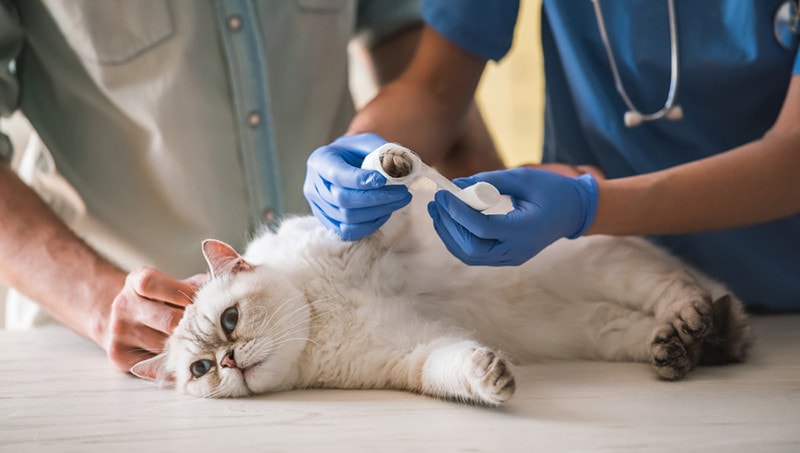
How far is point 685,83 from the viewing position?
145 centimetres

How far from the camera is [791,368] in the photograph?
113cm

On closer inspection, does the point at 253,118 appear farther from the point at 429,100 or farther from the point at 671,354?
the point at 671,354

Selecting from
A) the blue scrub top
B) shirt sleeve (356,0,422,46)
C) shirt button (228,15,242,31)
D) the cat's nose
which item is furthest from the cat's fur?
shirt sleeve (356,0,422,46)

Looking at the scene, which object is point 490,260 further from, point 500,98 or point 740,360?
point 500,98

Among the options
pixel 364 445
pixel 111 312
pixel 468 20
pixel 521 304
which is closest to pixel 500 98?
pixel 468 20

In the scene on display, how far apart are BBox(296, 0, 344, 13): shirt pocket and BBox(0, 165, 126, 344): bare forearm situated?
730mm

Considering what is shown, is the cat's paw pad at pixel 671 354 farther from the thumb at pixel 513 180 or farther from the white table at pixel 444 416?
the thumb at pixel 513 180

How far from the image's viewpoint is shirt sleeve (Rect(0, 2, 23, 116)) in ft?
4.82

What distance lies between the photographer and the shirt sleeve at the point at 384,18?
183 cm

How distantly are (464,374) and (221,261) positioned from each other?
480 millimetres

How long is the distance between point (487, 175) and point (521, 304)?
32cm

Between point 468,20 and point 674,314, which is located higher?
point 468,20

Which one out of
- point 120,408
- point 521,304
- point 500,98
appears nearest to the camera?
point 120,408

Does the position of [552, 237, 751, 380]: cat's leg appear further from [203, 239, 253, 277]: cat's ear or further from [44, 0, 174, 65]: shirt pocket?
[44, 0, 174, 65]: shirt pocket
